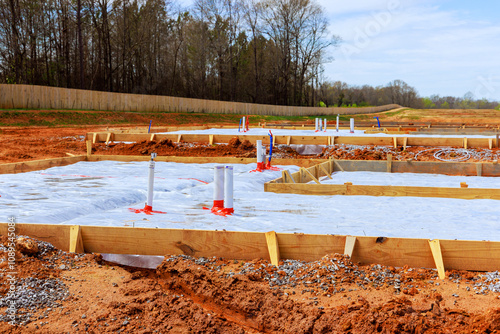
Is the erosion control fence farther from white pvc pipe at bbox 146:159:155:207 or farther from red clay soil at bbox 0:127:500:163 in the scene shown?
white pvc pipe at bbox 146:159:155:207

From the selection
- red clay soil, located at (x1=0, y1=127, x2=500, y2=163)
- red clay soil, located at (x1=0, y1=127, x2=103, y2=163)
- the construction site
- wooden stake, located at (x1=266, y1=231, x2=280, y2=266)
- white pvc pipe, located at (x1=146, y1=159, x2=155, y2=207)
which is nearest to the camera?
the construction site

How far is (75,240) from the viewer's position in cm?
473

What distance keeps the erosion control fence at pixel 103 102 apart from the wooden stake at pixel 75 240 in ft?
74.6

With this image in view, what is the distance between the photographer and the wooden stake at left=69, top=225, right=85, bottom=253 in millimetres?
4707

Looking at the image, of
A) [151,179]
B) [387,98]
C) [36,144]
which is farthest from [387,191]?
[387,98]

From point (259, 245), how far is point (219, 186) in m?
1.52

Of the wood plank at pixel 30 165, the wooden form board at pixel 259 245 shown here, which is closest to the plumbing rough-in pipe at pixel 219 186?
the wooden form board at pixel 259 245

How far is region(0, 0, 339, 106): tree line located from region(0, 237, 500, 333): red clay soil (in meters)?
34.8

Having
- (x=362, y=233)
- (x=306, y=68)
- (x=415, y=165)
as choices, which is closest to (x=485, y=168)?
(x=415, y=165)

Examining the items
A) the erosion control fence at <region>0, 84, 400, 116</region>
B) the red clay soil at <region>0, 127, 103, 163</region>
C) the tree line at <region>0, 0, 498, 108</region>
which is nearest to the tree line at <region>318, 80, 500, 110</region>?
the tree line at <region>0, 0, 498, 108</region>

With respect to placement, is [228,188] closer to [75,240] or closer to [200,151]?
[75,240]

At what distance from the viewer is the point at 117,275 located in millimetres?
4375

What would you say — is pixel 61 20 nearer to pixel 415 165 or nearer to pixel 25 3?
pixel 25 3

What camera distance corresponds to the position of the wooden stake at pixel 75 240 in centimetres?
Answer: 471
